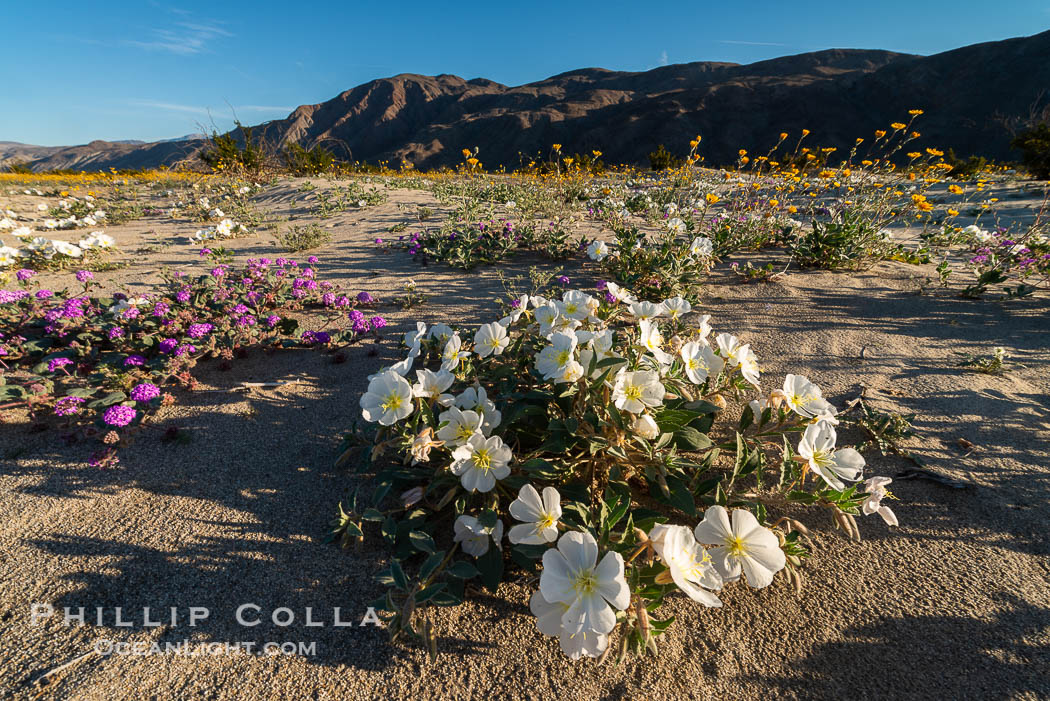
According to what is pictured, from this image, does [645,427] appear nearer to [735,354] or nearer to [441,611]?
[735,354]

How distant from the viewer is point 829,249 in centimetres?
439

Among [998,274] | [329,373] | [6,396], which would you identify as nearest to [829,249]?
[998,274]

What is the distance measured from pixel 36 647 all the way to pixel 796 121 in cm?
7302

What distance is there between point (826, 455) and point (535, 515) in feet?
3.47

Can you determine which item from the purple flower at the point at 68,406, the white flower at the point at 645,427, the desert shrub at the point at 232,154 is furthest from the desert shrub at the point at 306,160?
the white flower at the point at 645,427

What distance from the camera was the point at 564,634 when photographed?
3.88ft

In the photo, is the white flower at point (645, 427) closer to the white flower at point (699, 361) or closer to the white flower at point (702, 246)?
the white flower at point (699, 361)

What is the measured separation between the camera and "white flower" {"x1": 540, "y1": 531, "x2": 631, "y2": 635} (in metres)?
1.07

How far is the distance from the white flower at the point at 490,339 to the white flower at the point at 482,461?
53 centimetres

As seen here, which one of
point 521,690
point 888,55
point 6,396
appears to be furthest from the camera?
point 888,55

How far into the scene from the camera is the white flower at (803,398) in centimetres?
164

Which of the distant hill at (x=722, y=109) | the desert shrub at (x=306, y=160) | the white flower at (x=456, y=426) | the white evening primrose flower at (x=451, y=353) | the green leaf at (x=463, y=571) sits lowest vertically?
the green leaf at (x=463, y=571)

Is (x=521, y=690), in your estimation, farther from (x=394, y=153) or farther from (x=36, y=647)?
(x=394, y=153)

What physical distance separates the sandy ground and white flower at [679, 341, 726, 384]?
2.59 ft
